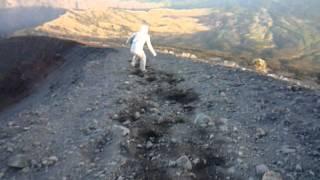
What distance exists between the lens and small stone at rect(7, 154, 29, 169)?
17.9 m

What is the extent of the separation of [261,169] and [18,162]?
827 cm

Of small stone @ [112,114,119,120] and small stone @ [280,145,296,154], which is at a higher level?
small stone @ [280,145,296,154]

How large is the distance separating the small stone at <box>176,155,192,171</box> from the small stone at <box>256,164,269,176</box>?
2115mm

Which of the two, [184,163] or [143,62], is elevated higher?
[184,163]

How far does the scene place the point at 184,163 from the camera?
16.7 meters

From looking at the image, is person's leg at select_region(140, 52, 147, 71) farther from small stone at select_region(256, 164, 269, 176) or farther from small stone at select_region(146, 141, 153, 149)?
small stone at select_region(256, 164, 269, 176)

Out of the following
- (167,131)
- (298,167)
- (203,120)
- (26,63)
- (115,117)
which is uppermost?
(298,167)

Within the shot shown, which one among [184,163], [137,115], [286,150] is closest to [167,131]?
[137,115]

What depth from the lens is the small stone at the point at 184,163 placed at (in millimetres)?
16484

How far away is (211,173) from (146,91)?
1136cm

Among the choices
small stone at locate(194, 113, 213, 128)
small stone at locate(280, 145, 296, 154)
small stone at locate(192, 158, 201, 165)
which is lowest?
small stone at locate(194, 113, 213, 128)

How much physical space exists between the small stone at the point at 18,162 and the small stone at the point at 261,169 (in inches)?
309

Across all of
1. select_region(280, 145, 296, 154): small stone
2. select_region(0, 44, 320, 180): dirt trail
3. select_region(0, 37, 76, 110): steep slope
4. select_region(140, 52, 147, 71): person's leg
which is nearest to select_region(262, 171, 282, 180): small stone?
select_region(0, 44, 320, 180): dirt trail

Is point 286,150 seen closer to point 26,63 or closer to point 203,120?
point 203,120
